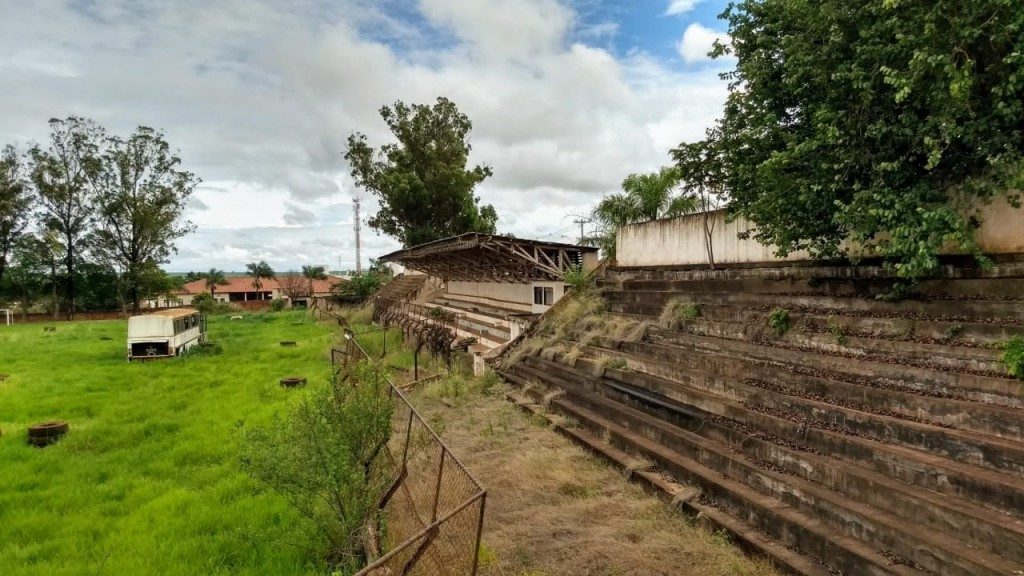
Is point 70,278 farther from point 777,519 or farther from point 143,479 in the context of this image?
point 777,519

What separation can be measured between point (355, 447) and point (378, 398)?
2.37 feet

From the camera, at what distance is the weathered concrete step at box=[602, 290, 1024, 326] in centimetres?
553

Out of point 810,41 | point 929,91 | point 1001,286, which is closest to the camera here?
point 929,91

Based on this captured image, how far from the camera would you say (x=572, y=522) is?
5.46 m

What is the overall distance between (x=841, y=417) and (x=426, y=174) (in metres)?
30.2

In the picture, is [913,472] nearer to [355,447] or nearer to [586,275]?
[355,447]

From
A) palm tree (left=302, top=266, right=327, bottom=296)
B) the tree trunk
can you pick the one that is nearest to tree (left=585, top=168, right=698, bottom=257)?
the tree trunk

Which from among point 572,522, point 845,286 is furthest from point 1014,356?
point 572,522

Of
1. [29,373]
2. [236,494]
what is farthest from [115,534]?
[29,373]

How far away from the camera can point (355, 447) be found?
5.61 m

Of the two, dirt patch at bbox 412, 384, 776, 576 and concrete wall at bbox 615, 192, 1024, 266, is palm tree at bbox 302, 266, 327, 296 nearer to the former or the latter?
concrete wall at bbox 615, 192, 1024, 266

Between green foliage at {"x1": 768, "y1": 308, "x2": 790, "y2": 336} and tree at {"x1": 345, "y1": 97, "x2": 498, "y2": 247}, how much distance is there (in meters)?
27.0

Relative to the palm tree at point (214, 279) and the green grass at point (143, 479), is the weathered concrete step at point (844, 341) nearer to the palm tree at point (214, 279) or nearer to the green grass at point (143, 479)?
the green grass at point (143, 479)

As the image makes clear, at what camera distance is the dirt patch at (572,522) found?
4586mm
